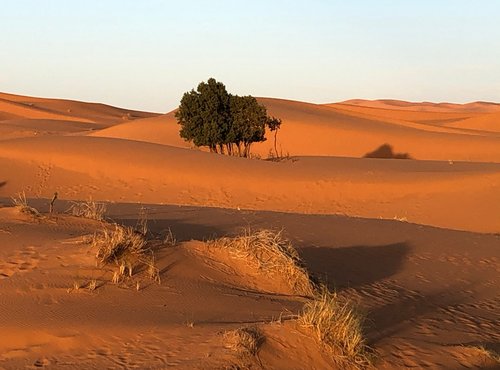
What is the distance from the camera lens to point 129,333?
552 centimetres

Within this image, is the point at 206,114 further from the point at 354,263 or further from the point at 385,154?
the point at 354,263

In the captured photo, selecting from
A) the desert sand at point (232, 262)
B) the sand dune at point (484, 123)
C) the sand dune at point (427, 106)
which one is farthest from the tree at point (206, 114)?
the sand dune at point (427, 106)

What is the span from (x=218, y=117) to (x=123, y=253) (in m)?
22.8

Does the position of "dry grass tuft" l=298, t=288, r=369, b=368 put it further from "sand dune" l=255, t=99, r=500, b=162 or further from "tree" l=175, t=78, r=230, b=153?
"sand dune" l=255, t=99, r=500, b=162

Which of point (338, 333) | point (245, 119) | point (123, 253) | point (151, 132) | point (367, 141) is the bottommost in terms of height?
point (338, 333)

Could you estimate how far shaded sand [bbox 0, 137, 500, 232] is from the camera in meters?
19.9

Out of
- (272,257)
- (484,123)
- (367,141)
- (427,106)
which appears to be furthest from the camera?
(427,106)

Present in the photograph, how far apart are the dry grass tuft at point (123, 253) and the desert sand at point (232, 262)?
0.46ft

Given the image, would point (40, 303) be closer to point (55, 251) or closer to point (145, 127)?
point (55, 251)

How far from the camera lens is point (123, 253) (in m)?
7.08

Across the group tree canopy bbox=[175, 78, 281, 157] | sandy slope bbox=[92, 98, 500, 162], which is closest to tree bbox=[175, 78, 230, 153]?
tree canopy bbox=[175, 78, 281, 157]

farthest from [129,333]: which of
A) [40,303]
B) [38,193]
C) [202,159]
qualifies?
→ [202,159]

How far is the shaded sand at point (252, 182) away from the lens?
19938mm

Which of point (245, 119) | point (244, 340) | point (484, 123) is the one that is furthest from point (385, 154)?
point (244, 340)
